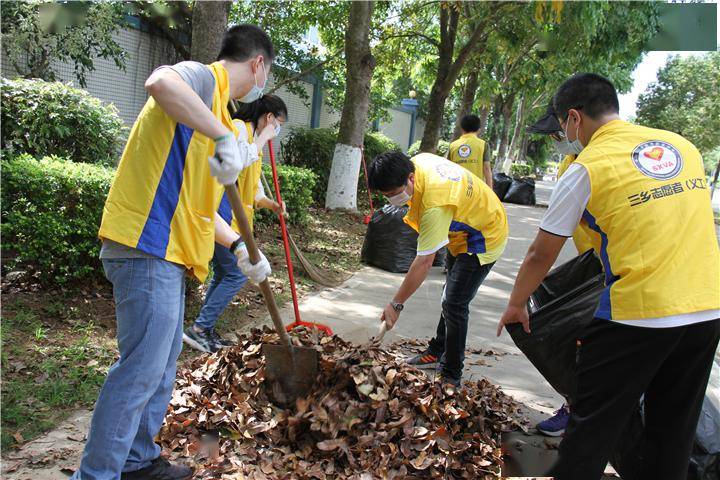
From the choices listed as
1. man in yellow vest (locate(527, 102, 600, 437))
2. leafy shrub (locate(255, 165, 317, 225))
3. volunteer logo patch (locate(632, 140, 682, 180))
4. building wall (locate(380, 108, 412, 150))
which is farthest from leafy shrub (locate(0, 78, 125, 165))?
building wall (locate(380, 108, 412, 150))

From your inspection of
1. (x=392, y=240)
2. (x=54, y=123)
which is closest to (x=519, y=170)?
(x=392, y=240)

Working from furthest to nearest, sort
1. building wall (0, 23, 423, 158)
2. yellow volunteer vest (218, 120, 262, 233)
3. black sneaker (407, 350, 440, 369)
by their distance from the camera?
building wall (0, 23, 423, 158)
black sneaker (407, 350, 440, 369)
yellow volunteer vest (218, 120, 262, 233)

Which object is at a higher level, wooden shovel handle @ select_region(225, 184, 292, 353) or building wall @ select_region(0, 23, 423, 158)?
building wall @ select_region(0, 23, 423, 158)

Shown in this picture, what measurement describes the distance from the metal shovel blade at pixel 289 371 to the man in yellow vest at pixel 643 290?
4.12 feet

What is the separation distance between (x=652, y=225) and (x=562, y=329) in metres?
0.73

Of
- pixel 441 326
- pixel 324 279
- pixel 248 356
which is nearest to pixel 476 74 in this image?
pixel 324 279

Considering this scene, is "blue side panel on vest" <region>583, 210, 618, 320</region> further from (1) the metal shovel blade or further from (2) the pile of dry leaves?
(1) the metal shovel blade

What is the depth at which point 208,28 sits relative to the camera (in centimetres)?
545

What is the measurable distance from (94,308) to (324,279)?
245cm

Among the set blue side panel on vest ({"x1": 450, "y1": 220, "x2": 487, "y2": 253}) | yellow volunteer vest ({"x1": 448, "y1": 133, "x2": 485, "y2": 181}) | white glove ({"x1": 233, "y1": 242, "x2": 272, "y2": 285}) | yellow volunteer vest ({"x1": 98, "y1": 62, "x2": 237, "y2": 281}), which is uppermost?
yellow volunteer vest ({"x1": 448, "y1": 133, "x2": 485, "y2": 181})

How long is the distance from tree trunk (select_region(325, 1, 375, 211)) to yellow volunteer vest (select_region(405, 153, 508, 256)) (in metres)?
5.74

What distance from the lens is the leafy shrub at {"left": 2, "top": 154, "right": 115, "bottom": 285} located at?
371 centimetres

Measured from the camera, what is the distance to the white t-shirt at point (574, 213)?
2031mm

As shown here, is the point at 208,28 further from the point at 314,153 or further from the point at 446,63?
the point at 446,63
